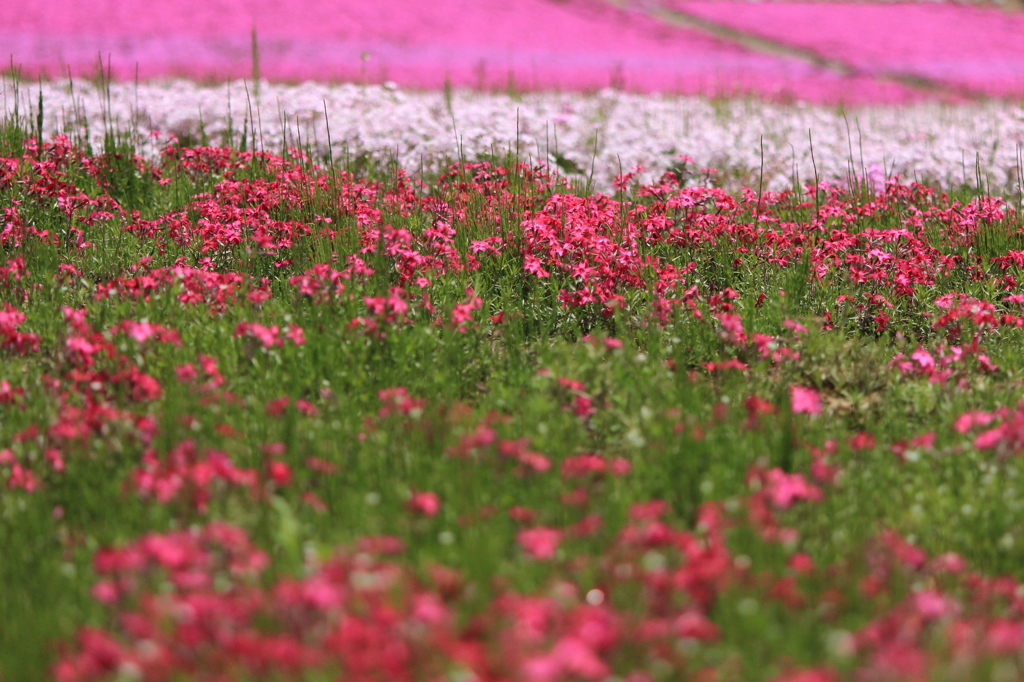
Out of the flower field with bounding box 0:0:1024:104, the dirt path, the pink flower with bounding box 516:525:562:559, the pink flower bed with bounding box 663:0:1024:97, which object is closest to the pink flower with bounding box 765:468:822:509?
the pink flower with bounding box 516:525:562:559

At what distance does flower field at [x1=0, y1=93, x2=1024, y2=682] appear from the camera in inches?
88.0

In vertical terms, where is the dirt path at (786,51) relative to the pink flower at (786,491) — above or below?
above

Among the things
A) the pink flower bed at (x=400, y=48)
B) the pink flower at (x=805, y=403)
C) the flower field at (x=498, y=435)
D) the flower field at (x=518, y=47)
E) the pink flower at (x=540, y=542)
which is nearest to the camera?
the flower field at (x=498, y=435)

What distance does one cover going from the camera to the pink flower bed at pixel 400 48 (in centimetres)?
1316

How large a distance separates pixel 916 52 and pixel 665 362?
56.9ft

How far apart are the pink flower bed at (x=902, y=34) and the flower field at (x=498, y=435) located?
39.0ft

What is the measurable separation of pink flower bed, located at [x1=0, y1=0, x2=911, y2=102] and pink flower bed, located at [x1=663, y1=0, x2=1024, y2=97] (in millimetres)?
1603

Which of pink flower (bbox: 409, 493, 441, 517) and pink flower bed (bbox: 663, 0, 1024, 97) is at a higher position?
pink flower bed (bbox: 663, 0, 1024, 97)

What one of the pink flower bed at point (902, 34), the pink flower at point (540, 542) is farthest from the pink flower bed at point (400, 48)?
the pink flower at point (540, 542)

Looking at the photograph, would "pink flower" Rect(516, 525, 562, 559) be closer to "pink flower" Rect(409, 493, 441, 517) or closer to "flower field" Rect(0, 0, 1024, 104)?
"pink flower" Rect(409, 493, 441, 517)

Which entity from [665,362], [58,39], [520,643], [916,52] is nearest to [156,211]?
[665,362]

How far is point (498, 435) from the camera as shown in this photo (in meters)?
3.48

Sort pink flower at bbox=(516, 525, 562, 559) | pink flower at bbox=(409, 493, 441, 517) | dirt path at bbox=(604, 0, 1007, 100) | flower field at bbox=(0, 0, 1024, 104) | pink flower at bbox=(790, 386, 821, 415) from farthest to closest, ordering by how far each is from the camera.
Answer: dirt path at bbox=(604, 0, 1007, 100) → flower field at bbox=(0, 0, 1024, 104) → pink flower at bbox=(790, 386, 821, 415) → pink flower at bbox=(409, 493, 441, 517) → pink flower at bbox=(516, 525, 562, 559)

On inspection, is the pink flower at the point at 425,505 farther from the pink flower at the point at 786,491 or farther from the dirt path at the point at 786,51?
the dirt path at the point at 786,51
